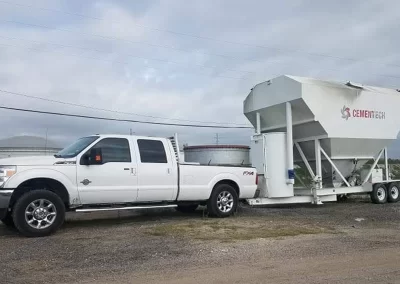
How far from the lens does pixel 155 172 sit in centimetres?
1087

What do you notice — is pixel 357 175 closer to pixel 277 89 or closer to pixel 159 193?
pixel 277 89

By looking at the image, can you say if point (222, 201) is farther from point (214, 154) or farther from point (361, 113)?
point (361, 113)

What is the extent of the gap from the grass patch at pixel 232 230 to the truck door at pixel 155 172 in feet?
2.50

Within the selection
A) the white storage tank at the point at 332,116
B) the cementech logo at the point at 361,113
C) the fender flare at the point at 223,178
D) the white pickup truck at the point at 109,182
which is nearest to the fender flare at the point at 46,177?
the white pickup truck at the point at 109,182

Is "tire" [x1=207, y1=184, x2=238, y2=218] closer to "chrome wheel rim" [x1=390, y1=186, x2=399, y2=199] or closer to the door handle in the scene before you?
the door handle

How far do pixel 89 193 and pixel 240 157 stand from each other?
5.27 m

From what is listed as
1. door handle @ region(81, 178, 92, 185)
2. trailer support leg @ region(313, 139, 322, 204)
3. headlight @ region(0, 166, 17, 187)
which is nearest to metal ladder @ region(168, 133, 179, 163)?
door handle @ region(81, 178, 92, 185)

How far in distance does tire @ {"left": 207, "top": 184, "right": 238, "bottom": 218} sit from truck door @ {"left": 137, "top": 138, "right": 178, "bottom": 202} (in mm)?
1184

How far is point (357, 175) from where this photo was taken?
53.9 feet

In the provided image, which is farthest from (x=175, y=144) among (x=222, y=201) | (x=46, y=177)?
(x=46, y=177)

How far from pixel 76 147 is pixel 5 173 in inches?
72.3

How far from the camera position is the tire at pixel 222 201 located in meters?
11.9

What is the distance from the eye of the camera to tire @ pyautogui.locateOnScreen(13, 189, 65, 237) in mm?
8922

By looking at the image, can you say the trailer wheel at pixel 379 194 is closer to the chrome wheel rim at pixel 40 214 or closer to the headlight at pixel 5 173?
the chrome wheel rim at pixel 40 214
